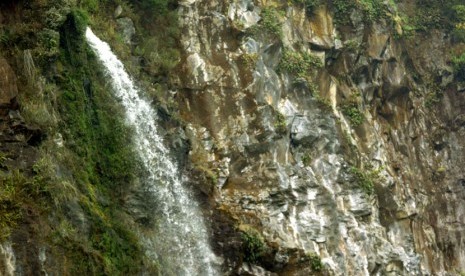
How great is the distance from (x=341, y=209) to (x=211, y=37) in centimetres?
690

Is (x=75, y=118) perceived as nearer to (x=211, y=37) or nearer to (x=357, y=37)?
(x=211, y=37)

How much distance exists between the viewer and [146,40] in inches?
701

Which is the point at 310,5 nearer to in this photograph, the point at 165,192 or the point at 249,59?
the point at 249,59

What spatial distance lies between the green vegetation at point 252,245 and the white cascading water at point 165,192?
3.25 ft

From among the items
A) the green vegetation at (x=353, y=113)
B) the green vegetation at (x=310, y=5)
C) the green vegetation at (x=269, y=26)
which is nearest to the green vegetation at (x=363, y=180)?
the green vegetation at (x=353, y=113)

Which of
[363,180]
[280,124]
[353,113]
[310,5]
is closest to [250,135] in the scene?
[280,124]

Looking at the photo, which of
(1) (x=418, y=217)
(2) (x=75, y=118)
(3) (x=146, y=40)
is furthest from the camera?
(1) (x=418, y=217)

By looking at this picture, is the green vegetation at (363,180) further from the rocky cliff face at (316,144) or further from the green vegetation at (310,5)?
the green vegetation at (310,5)

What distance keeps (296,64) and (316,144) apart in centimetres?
302

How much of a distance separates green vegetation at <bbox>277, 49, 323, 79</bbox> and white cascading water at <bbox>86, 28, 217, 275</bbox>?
6.27 metres

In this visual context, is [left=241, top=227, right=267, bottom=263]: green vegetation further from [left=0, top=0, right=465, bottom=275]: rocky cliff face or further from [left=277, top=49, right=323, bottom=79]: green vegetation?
[left=277, top=49, right=323, bottom=79]: green vegetation

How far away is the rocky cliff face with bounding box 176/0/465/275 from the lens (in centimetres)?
1661

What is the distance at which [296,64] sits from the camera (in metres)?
20.1

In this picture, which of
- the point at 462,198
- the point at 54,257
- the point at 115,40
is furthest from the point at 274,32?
the point at 54,257
